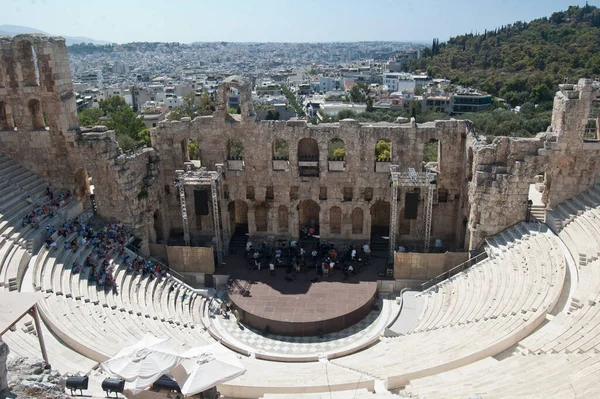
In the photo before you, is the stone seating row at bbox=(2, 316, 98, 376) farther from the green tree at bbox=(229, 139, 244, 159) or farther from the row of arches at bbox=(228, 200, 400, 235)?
the green tree at bbox=(229, 139, 244, 159)

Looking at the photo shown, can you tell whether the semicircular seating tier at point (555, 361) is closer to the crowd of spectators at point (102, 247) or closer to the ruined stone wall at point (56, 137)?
the crowd of spectators at point (102, 247)

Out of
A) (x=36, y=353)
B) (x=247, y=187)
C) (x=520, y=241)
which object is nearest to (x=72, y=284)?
(x=36, y=353)

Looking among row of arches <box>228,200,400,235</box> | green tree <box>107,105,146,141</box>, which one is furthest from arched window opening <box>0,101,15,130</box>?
green tree <box>107,105,146,141</box>

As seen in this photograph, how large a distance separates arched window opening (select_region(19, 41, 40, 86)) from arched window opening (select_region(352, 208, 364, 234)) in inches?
773

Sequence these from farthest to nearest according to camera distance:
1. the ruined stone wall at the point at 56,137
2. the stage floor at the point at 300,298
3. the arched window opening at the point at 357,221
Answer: the arched window opening at the point at 357,221
the ruined stone wall at the point at 56,137
the stage floor at the point at 300,298

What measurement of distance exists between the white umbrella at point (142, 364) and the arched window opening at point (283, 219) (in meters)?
16.6

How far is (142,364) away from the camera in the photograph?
13.8 metres

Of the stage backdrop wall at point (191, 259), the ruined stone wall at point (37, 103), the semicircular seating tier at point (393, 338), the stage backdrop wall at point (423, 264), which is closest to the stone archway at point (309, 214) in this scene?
the stage backdrop wall at point (423, 264)

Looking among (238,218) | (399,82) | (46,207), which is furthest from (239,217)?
(399,82)

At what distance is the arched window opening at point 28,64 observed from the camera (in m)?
25.4

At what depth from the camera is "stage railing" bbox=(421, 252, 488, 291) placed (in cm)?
2541

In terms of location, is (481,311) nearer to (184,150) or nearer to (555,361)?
(555,361)

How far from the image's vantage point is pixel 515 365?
48.7 feet

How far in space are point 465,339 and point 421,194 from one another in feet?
41.5
